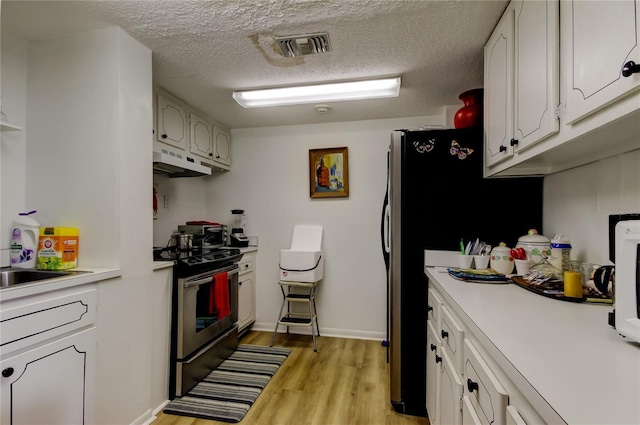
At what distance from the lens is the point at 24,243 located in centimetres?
159

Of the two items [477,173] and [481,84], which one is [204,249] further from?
[481,84]

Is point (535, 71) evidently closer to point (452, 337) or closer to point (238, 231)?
point (452, 337)

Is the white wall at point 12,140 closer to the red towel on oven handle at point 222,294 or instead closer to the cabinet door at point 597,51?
the red towel on oven handle at point 222,294

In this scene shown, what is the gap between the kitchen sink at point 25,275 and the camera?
5.02 ft

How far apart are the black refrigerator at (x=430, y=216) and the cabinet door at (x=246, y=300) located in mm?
1666

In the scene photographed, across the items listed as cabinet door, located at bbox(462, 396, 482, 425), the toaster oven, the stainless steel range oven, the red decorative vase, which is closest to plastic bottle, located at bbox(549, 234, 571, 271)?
cabinet door, located at bbox(462, 396, 482, 425)

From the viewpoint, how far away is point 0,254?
1.63 metres

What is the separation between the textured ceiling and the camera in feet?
4.95

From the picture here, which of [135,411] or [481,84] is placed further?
[481,84]

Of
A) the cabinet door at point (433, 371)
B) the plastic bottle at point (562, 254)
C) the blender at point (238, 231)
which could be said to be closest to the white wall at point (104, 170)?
the blender at point (238, 231)

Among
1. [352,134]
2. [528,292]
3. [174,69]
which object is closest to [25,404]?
[174,69]

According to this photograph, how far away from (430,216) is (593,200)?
77cm

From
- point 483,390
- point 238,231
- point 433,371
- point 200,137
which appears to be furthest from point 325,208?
point 483,390

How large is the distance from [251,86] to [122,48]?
92 centimetres
